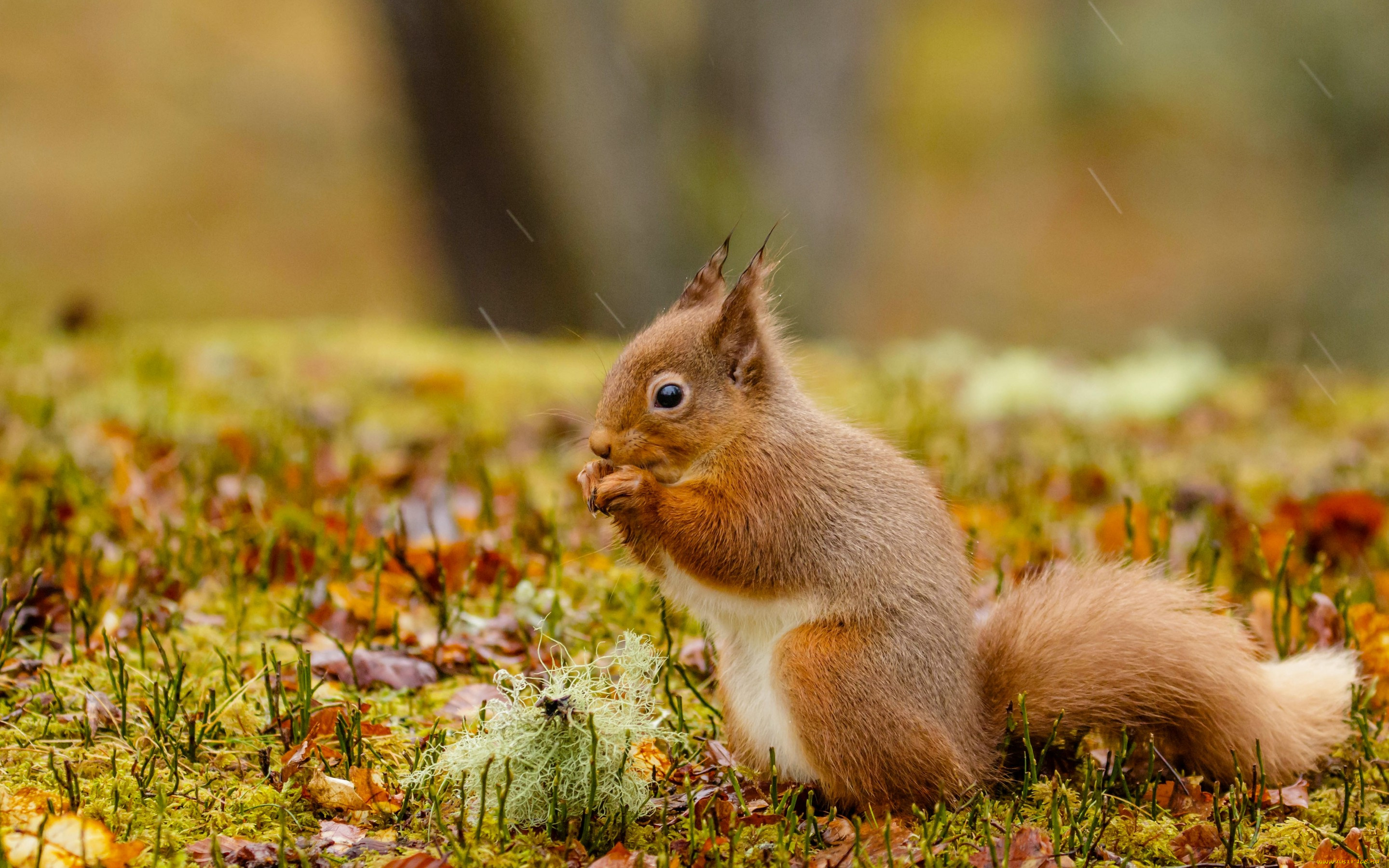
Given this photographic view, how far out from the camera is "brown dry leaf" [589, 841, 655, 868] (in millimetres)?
1931

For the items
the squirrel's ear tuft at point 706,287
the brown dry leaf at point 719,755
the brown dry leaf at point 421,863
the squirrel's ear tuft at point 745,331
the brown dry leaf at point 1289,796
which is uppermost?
the squirrel's ear tuft at point 706,287

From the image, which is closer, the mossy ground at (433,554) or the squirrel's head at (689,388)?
the mossy ground at (433,554)

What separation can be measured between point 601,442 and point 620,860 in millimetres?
752

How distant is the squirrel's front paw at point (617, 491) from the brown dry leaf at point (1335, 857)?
3.90 ft

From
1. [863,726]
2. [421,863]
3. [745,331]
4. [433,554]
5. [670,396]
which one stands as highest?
[745,331]

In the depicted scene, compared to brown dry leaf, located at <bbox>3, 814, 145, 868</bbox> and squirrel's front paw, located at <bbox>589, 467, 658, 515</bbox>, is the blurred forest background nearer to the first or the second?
squirrel's front paw, located at <bbox>589, 467, 658, 515</bbox>

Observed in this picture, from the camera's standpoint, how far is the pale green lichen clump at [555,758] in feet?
6.68

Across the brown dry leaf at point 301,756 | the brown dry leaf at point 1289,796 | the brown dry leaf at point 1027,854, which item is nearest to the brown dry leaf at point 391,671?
the brown dry leaf at point 301,756

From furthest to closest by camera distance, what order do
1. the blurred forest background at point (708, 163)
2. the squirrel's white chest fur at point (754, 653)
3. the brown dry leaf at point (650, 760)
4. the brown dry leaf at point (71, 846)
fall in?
the blurred forest background at point (708, 163)
the brown dry leaf at point (650, 760)
the squirrel's white chest fur at point (754, 653)
the brown dry leaf at point (71, 846)

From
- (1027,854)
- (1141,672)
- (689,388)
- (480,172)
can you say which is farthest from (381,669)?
(480,172)

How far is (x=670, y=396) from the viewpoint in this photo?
2381mm

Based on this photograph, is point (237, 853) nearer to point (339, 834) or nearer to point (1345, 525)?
point (339, 834)

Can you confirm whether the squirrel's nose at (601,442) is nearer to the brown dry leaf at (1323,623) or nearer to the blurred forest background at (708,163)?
the brown dry leaf at (1323,623)

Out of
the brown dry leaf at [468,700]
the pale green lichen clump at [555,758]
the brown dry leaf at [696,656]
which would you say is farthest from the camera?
the brown dry leaf at [696,656]
